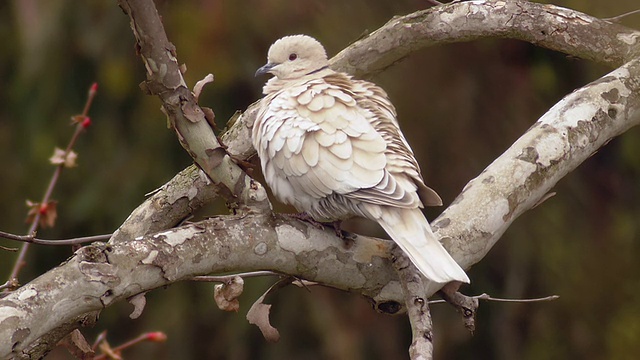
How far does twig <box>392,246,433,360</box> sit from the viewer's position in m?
1.90

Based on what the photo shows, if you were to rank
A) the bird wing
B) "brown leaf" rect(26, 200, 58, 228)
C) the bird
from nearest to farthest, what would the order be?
1. the bird
2. the bird wing
3. "brown leaf" rect(26, 200, 58, 228)

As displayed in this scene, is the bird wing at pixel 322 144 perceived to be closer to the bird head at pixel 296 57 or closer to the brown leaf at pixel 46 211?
the bird head at pixel 296 57

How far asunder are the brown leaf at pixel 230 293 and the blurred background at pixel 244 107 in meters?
2.39


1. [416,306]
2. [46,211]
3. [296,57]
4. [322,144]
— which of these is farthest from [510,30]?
[46,211]

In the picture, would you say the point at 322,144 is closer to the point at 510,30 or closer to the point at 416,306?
the point at 416,306

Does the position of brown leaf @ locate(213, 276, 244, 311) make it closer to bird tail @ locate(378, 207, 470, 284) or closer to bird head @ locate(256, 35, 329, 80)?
bird tail @ locate(378, 207, 470, 284)

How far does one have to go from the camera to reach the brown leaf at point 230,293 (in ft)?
7.23

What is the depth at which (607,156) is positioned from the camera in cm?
531

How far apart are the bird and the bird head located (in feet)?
0.81

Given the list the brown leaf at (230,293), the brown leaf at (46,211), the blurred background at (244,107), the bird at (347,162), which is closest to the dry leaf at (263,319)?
the brown leaf at (230,293)

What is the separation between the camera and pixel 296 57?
290 centimetres

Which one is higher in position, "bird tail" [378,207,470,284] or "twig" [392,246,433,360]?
"bird tail" [378,207,470,284]

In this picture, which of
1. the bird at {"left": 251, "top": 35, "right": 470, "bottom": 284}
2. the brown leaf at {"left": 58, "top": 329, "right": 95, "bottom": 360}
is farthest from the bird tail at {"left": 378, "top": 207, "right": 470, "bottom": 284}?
the brown leaf at {"left": 58, "top": 329, "right": 95, "bottom": 360}

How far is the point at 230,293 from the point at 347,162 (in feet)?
1.31
